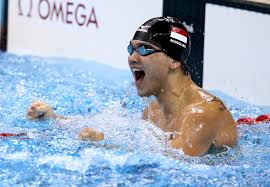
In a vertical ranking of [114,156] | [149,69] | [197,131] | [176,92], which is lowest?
[114,156]

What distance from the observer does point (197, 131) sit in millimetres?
2941

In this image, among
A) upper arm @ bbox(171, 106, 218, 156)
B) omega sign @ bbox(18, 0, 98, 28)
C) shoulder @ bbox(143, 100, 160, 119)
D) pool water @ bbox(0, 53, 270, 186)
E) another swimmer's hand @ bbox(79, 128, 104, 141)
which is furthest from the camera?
omega sign @ bbox(18, 0, 98, 28)

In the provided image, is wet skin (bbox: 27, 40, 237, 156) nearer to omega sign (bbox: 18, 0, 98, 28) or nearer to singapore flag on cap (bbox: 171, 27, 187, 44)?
singapore flag on cap (bbox: 171, 27, 187, 44)

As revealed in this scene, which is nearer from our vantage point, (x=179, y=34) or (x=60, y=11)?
(x=179, y=34)

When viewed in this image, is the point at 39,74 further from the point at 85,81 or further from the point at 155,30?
the point at 155,30

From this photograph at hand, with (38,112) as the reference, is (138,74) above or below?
above

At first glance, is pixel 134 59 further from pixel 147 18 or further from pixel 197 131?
pixel 147 18

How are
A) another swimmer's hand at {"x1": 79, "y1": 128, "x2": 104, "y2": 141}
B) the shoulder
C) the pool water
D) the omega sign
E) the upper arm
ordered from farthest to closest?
the omega sign, the shoulder, another swimmer's hand at {"x1": 79, "y1": 128, "x2": 104, "y2": 141}, the upper arm, the pool water

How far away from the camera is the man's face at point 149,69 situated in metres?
3.14

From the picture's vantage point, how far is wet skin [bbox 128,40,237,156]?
9.87 ft

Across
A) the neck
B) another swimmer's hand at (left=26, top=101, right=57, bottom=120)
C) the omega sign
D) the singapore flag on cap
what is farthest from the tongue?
the omega sign

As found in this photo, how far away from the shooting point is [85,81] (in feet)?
18.8

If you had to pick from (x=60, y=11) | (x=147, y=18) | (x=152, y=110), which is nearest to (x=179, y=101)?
(x=152, y=110)

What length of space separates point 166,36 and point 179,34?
68mm
